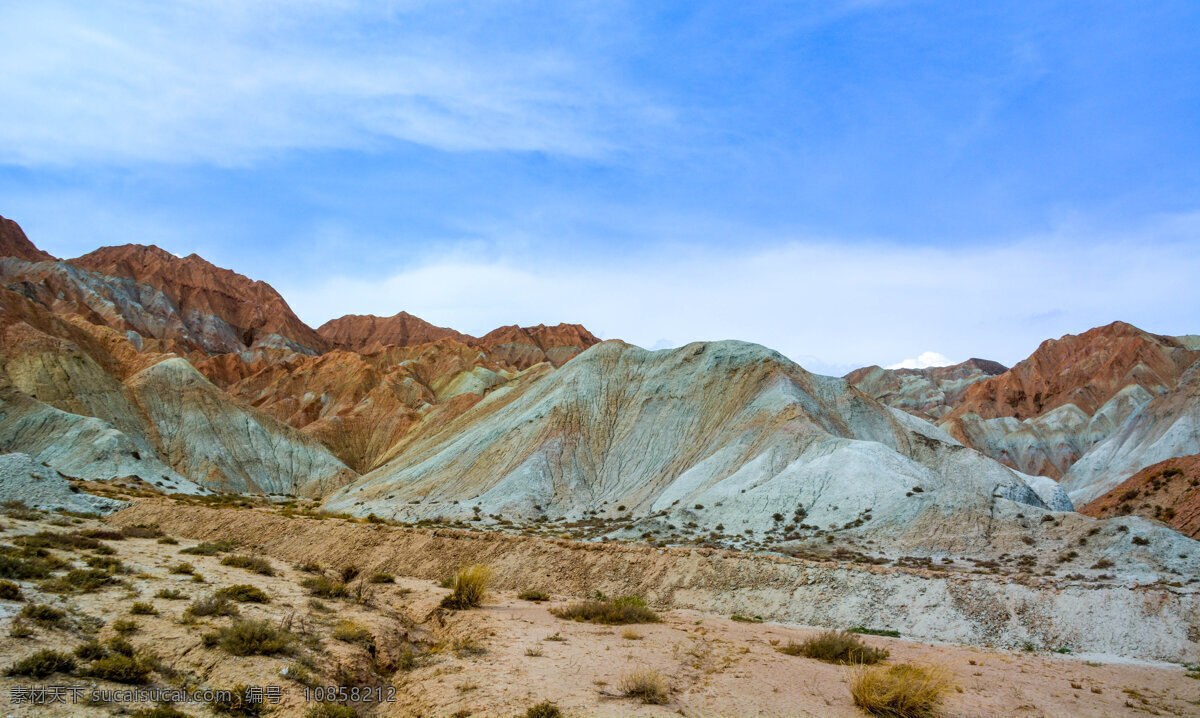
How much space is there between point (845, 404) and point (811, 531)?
27809 mm

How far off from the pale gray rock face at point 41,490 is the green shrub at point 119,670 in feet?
79.1

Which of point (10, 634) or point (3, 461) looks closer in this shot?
point (10, 634)

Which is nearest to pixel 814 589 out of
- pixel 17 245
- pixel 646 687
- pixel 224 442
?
pixel 646 687

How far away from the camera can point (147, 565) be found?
1684 centimetres

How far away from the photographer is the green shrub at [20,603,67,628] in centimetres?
1052

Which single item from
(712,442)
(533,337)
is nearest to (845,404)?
(712,442)

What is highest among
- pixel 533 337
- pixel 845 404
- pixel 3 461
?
pixel 533 337

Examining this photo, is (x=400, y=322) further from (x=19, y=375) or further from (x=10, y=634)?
(x=10, y=634)

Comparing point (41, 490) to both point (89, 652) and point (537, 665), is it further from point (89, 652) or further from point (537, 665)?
point (537, 665)

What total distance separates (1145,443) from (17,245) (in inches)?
7890

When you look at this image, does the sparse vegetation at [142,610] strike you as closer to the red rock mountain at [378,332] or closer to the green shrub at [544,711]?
the green shrub at [544,711]

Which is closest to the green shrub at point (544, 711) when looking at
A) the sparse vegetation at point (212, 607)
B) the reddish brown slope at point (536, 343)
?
the sparse vegetation at point (212, 607)

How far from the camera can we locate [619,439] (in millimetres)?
58438

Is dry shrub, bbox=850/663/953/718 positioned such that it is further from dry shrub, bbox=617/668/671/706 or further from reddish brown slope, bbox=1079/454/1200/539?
reddish brown slope, bbox=1079/454/1200/539
